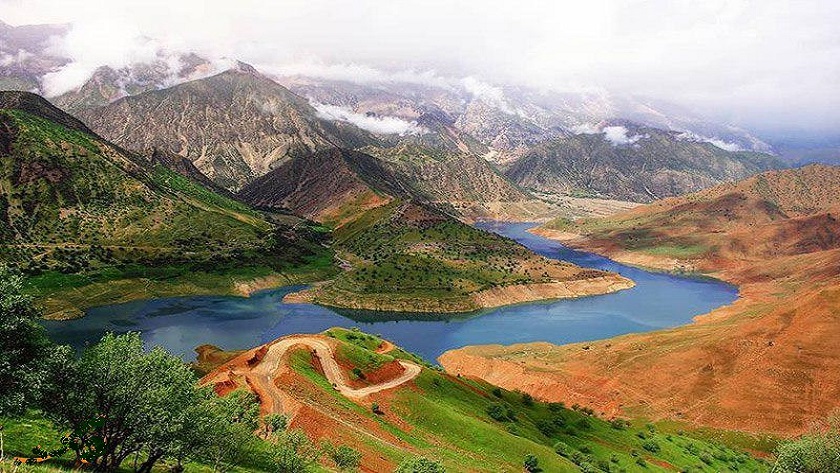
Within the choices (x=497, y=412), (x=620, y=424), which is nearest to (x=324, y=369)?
(x=497, y=412)

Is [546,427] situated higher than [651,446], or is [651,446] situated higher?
[546,427]

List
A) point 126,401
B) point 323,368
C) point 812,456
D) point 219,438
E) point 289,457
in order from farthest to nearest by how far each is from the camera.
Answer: point 323,368 → point 812,456 → point 289,457 → point 219,438 → point 126,401

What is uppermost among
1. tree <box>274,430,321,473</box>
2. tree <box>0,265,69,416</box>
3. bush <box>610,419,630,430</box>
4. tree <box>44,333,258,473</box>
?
tree <box>0,265,69,416</box>

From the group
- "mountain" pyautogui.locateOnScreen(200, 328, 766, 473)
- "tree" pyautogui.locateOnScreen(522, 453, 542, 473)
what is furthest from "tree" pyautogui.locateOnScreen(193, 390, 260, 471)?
"tree" pyautogui.locateOnScreen(522, 453, 542, 473)

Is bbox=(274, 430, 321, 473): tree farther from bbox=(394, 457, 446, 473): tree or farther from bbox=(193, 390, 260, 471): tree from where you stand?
bbox=(394, 457, 446, 473): tree

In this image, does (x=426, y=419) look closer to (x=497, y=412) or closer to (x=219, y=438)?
(x=497, y=412)

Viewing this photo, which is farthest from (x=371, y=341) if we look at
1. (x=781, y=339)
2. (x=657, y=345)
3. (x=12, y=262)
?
(x=12, y=262)

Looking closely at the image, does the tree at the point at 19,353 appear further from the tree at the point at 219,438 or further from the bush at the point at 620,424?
the bush at the point at 620,424

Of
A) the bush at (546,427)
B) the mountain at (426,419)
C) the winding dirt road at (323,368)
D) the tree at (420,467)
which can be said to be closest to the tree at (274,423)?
the mountain at (426,419)
